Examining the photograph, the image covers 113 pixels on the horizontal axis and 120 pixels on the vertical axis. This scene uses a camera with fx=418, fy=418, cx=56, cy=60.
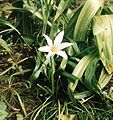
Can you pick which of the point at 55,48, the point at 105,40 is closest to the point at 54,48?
the point at 55,48

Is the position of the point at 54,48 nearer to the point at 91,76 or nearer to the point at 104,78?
the point at 91,76

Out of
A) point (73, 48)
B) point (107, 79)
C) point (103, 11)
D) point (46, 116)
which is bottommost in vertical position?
point (46, 116)

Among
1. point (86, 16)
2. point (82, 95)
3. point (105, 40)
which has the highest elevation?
point (86, 16)

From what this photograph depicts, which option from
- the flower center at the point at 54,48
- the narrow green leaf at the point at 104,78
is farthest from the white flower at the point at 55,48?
the narrow green leaf at the point at 104,78

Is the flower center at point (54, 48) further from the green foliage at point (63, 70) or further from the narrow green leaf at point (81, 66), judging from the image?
the narrow green leaf at point (81, 66)

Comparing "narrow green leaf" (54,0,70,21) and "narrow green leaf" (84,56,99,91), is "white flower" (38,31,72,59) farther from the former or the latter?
"narrow green leaf" (54,0,70,21)

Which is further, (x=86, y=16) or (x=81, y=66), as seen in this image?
(x=86, y=16)

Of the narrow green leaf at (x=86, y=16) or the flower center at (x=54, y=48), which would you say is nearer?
the flower center at (x=54, y=48)

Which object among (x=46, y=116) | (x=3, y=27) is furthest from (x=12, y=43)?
(x=46, y=116)

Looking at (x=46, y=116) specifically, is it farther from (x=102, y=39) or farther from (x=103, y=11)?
(x=103, y=11)

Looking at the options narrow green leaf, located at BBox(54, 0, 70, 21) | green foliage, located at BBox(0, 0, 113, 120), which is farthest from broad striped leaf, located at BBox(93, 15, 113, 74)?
narrow green leaf, located at BBox(54, 0, 70, 21)

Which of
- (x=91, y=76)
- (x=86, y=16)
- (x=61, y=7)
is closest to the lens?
(x=91, y=76)
